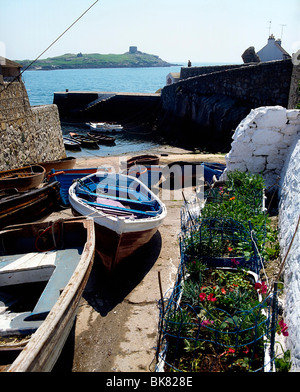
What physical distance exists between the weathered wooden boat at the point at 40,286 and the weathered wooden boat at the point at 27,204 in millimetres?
2758

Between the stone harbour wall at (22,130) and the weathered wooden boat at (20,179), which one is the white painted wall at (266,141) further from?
the stone harbour wall at (22,130)

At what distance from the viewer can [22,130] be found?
14250 millimetres

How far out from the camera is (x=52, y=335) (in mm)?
3729

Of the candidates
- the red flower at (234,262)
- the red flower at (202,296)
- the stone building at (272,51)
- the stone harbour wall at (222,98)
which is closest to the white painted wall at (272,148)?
the red flower at (234,262)

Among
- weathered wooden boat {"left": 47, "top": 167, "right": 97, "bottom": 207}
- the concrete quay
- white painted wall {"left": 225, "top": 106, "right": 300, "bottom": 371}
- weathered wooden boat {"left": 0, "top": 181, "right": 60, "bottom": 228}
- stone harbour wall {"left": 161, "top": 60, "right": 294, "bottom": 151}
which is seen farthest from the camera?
stone harbour wall {"left": 161, "top": 60, "right": 294, "bottom": 151}

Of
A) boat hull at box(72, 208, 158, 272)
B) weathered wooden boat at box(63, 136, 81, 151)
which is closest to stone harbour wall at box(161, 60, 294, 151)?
weathered wooden boat at box(63, 136, 81, 151)

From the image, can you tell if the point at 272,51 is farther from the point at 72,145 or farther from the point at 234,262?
the point at 234,262

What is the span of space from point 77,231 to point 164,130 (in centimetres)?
2703

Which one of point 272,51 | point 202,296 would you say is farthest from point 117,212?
point 272,51

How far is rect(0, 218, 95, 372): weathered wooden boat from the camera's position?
3.63 m

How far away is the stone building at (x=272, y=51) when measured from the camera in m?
30.7

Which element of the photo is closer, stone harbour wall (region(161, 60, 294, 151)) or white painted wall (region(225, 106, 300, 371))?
white painted wall (region(225, 106, 300, 371))

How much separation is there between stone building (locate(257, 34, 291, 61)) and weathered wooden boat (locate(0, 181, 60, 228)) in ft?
91.7

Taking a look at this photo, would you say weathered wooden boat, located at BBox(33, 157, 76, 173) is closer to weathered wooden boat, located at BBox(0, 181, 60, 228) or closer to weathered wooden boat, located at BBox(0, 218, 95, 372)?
weathered wooden boat, located at BBox(0, 181, 60, 228)
